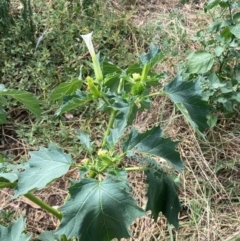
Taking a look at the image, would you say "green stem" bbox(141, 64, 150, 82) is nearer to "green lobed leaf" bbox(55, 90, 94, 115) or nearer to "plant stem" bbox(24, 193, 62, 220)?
"green lobed leaf" bbox(55, 90, 94, 115)

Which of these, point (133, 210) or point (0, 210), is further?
point (0, 210)

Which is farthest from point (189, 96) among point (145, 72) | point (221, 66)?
point (221, 66)

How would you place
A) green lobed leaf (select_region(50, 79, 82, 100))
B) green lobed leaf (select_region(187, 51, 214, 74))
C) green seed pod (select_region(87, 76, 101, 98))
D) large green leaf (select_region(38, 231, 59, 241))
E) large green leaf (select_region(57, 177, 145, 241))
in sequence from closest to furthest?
large green leaf (select_region(57, 177, 145, 241)) < green seed pod (select_region(87, 76, 101, 98)) < green lobed leaf (select_region(50, 79, 82, 100)) < large green leaf (select_region(38, 231, 59, 241)) < green lobed leaf (select_region(187, 51, 214, 74))

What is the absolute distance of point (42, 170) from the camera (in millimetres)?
861

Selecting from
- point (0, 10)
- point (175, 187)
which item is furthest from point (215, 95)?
point (0, 10)

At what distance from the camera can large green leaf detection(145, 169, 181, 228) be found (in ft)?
3.11

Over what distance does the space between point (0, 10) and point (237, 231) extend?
1451 millimetres

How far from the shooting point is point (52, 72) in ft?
7.14

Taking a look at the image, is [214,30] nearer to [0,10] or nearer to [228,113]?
[228,113]

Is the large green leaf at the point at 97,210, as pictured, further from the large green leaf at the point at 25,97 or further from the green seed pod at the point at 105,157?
the large green leaf at the point at 25,97

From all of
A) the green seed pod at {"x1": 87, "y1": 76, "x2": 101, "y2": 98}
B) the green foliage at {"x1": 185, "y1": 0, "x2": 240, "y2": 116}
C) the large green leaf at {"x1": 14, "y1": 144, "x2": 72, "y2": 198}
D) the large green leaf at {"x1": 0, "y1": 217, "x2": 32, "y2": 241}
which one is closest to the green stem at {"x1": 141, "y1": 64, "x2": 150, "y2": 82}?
the green seed pod at {"x1": 87, "y1": 76, "x2": 101, "y2": 98}

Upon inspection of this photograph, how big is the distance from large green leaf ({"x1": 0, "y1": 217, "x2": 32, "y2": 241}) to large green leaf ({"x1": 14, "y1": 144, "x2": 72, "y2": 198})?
0.37 ft

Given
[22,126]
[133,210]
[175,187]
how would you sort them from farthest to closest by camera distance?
1. [22,126]
2. [175,187]
3. [133,210]

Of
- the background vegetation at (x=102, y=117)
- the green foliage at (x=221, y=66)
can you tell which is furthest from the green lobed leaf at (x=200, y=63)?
the background vegetation at (x=102, y=117)
